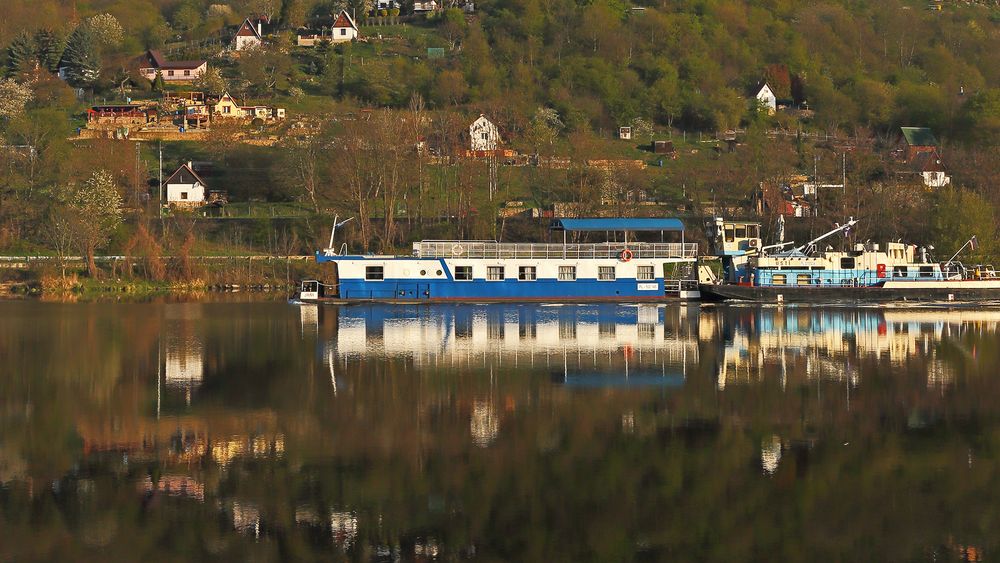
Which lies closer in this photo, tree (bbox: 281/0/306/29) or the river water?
the river water

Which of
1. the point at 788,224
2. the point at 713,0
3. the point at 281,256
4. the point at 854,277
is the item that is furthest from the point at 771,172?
the point at 713,0

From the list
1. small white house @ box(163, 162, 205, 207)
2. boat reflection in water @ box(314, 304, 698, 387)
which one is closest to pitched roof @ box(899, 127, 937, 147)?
small white house @ box(163, 162, 205, 207)

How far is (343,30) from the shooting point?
14188 cm

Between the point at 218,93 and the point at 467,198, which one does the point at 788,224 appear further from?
the point at 218,93

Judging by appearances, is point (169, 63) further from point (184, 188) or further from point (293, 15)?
point (184, 188)

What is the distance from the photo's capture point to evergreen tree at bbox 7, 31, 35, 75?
442ft

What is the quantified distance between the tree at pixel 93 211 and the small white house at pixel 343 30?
64.4m

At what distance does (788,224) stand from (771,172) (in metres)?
8.10

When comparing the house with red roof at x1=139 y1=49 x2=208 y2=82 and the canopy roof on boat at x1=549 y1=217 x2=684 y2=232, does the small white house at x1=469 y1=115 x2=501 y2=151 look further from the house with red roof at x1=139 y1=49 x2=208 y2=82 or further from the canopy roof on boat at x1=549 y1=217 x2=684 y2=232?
the house with red roof at x1=139 y1=49 x2=208 y2=82

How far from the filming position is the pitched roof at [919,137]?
392 feet

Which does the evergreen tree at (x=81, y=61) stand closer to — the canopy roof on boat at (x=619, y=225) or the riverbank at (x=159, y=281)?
the riverbank at (x=159, y=281)

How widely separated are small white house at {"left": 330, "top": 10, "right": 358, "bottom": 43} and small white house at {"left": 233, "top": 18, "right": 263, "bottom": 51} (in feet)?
29.4

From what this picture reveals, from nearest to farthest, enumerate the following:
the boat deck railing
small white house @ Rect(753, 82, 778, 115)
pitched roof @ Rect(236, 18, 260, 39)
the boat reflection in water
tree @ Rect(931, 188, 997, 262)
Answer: the boat reflection in water, the boat deck railing, tree @ Rect(931, 188, 997, 262), small white house @ Rect(753, 82, 778, 115), pitched roof @ Rect(236, 18, 260, 39)

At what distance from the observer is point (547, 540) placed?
17.6 m
